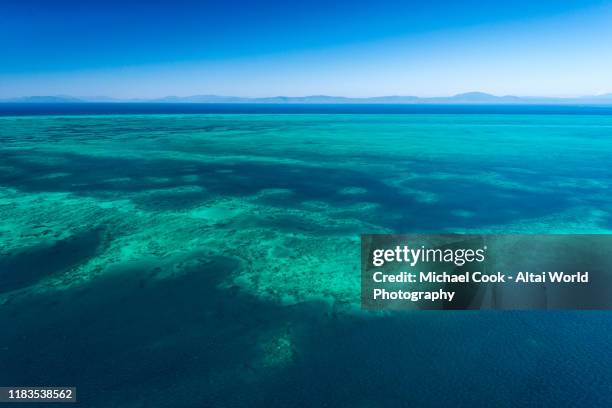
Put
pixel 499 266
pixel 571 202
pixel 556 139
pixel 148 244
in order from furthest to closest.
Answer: pixel 556 139
pixel 571 202
pixel 148 244
pixel 499 266

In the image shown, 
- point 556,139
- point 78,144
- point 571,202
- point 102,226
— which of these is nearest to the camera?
point 102,226

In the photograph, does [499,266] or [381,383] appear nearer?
[381,383]

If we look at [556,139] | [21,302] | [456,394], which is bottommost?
[456,394]

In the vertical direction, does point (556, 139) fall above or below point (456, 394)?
above

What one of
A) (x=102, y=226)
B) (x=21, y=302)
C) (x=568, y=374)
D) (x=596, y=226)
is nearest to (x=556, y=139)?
(x=596, y=226)

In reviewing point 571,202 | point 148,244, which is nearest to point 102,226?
point 148,244

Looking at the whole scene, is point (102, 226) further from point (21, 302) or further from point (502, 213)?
point (502, 213)

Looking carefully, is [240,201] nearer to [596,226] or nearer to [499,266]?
[499,266]
